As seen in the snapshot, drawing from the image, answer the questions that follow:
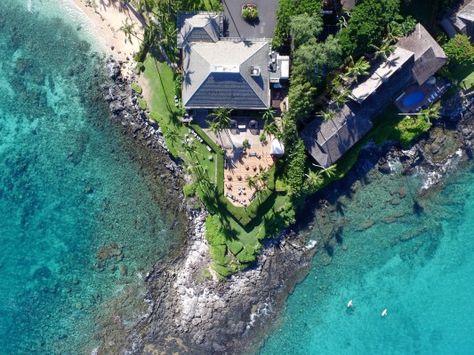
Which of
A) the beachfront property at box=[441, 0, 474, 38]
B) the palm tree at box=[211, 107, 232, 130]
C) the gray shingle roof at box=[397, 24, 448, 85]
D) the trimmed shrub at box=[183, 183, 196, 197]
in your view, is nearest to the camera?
the gray shingle roof at box=[397, 24, 448, 85]

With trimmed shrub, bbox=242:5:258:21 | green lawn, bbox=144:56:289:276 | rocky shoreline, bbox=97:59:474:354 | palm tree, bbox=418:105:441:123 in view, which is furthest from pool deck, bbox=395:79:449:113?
trimmed shrub, bbox=242:5:258:21

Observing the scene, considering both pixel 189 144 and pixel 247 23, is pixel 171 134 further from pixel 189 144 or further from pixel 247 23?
pixel 247 23

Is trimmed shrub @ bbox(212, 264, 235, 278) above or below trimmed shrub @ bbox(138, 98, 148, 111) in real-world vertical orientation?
below

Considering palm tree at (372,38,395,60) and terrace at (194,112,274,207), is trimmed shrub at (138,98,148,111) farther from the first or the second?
palm tree at (372,38,395,60)

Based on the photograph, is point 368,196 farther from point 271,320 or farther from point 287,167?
point 271,320

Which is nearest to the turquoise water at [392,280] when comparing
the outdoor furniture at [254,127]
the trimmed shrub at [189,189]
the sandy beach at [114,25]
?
the outdoor furniture at [254,127]

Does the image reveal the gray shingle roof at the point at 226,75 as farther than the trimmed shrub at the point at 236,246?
No

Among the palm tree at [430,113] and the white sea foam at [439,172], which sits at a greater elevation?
the palm tree at [430,113]

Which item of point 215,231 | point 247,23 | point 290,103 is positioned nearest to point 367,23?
point 290,103

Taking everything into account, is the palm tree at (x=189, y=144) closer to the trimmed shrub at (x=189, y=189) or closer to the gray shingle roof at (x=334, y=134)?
the trimmed shrub at (x=189, y=189)
